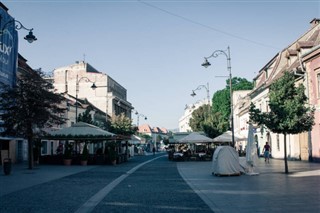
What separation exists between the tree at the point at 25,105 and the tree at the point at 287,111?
13939 mm

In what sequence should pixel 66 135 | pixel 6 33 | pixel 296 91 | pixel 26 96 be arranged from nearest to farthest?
pixel 296 91
pixel 26 96
pixel 6 33
pixel 66 135

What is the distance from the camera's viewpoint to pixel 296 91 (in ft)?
66.2

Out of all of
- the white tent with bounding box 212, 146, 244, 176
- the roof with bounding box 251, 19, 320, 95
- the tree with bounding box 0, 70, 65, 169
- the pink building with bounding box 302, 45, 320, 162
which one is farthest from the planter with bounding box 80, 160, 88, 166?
the pink building with bounding box 302, 45, 320, 162

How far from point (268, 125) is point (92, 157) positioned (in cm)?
1803

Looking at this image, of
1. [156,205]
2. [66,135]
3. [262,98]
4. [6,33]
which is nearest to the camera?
[156,205]

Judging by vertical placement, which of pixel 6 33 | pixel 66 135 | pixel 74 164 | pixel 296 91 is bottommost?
pixel 74 164

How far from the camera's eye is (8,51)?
2705 centimetres

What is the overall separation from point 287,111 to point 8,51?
20.0 meters

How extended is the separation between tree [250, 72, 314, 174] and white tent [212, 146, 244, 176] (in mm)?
2537

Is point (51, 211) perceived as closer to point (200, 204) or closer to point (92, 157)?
point (200, 204)

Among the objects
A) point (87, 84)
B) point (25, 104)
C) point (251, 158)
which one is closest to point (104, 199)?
point (251, 158)

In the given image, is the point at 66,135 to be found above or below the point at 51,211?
above

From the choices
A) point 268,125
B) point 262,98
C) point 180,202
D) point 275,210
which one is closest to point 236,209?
point 275,210

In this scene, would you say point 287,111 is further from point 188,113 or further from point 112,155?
point 188,113
